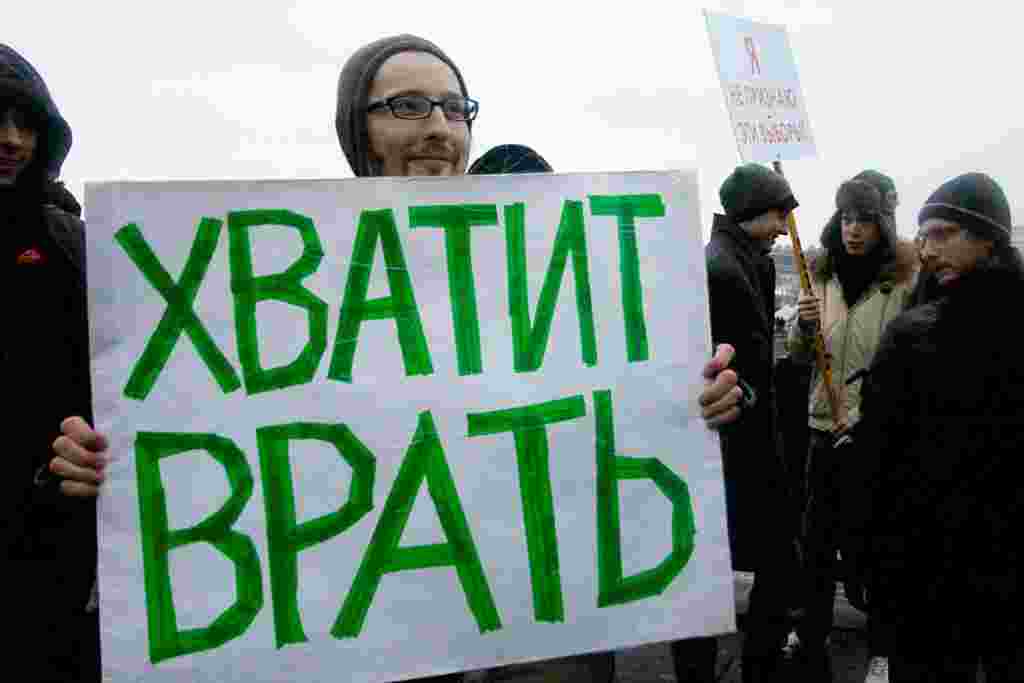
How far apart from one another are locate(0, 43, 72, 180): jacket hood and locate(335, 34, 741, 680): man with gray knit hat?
0.50 meters

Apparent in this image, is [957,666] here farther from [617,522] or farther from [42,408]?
[42,408]

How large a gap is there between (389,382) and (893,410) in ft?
4.56

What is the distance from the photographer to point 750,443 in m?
3.33

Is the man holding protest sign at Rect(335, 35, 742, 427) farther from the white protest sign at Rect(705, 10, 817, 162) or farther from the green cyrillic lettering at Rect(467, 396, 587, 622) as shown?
the white protest sign at Rect(705, 10, 817, 162)

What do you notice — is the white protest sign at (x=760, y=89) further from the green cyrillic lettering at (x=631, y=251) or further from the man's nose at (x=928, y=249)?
the green cyrillic lettering at (x=631, y=251)

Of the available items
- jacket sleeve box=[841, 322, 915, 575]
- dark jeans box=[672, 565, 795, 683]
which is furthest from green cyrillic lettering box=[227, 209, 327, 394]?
dark jeans box=[672, 565, 795, 683]

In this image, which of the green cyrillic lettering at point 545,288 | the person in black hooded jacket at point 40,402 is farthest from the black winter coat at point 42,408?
the green cyrillic lettering at point 545,288

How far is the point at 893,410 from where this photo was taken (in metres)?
2.55

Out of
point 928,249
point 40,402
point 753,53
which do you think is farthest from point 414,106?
point 753,53

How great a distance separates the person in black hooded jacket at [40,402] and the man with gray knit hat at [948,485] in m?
1.72

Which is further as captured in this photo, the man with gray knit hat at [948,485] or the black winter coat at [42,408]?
the man with gray knit hat at [948,485]

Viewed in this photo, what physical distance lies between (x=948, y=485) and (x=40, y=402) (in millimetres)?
1868

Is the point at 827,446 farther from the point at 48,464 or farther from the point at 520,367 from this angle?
the point at 48,464

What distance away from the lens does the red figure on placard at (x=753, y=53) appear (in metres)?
3.88
